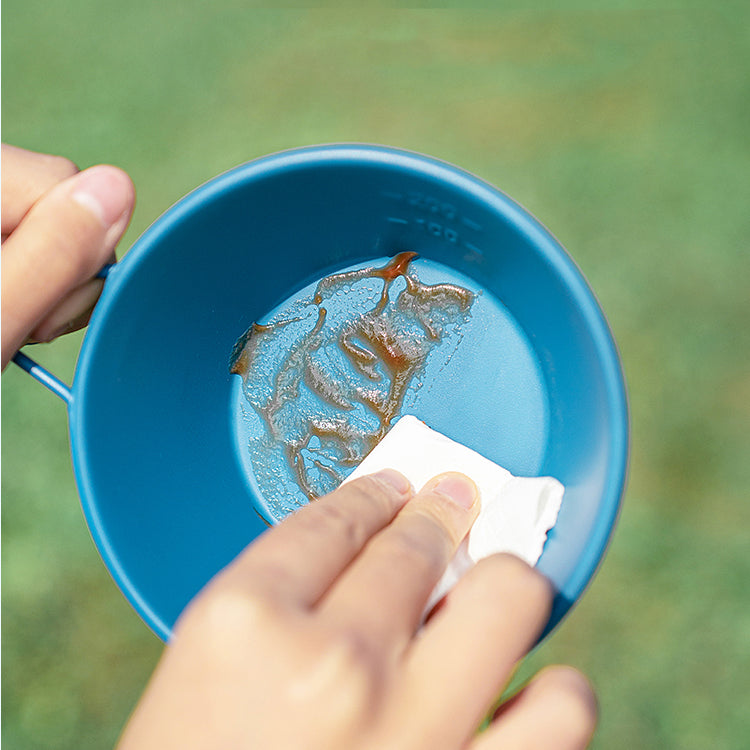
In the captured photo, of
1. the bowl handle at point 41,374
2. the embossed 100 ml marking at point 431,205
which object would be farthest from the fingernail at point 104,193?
the embossed 100 ml marking at point 431,205

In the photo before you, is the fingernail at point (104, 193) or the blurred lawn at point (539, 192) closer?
the fingernail at point (104, 193)

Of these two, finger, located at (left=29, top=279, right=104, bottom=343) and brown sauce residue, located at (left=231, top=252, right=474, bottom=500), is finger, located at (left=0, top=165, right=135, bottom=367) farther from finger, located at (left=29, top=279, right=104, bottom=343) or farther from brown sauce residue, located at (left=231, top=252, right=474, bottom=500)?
brown sauce residue, located at (left=231, top=252, right=474, bottom=500)

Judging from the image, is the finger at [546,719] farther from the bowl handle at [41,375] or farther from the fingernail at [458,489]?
the bowl handle at [41,375]

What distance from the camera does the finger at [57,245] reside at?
0.54m

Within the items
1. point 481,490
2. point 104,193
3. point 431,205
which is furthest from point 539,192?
point 104,193

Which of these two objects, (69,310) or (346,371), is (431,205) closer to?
(346,371)

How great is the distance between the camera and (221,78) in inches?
40.7

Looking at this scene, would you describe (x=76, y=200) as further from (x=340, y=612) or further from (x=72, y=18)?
(x=72, y=18)

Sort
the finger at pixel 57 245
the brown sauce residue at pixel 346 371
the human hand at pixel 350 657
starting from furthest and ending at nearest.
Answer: the brown sauce residue at pixel 346 371, the finger at pixel 57 245, the human hand at pixel 350 657

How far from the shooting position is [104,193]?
22.3 inches

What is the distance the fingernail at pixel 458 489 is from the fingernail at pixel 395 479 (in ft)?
0.09

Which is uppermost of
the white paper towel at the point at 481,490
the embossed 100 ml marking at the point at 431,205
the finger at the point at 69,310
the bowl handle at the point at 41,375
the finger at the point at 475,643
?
the embossed 100 ml marking at the point at 431,205

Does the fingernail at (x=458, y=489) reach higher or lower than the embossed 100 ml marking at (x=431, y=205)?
lower

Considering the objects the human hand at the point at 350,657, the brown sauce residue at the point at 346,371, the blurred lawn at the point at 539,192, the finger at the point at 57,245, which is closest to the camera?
the human hand at the point at 350,657
